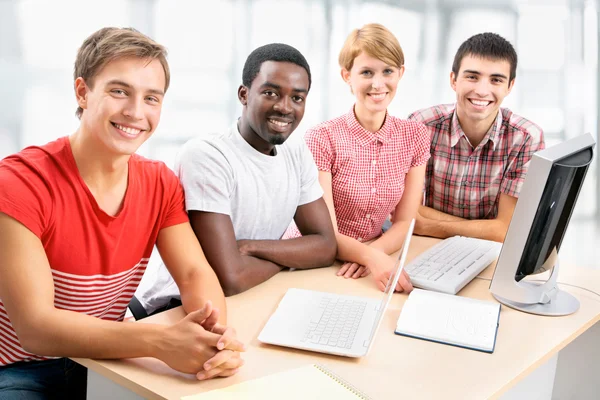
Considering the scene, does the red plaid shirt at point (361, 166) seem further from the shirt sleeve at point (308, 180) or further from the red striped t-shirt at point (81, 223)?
the red striped t-shirt at point (81, 223)

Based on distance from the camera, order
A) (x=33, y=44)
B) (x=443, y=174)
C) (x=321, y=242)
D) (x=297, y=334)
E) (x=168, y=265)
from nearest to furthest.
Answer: (x=297, y=334), (x=168, y=265), (x=321, y=242), (x=443, y=174), (x=33, y=44)

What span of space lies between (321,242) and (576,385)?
2.92ft

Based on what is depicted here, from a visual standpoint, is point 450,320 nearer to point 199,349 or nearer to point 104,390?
point 199,349

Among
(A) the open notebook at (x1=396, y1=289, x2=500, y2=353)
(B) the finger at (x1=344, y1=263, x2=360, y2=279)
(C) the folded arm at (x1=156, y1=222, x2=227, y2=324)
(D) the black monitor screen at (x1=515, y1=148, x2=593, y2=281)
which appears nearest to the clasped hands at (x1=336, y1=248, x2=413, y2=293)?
(B) the finger at (x1=344, y1=263, x2=360, y2=279)

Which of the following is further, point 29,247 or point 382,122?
point 382,122

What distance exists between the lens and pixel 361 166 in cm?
218

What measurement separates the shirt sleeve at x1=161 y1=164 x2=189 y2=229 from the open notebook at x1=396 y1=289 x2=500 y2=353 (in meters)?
Answer: 0.58

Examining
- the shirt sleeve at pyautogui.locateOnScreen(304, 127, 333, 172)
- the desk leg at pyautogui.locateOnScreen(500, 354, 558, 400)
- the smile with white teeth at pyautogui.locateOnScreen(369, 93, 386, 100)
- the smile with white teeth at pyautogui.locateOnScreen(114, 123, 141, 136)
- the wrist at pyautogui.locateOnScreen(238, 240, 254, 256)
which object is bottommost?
the desk leg at pyautogui.locateOnScreen(500, 354, 558, 400)

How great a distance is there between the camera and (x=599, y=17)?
167 inches

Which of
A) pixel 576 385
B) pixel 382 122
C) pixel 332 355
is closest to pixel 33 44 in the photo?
pixel 382 122

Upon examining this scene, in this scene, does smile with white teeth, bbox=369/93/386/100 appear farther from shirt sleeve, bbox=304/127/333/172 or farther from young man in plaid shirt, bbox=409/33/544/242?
young man in plaid shirt, bbox=409/33/544/242

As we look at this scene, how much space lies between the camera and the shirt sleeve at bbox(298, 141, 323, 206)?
1891 mm

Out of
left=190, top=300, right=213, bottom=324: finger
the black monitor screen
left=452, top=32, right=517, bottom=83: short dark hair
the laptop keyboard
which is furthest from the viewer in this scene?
left=452, top=32, right=517, bottom=83: short dark hair

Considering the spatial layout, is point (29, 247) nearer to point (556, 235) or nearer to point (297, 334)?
point (297, 334)
